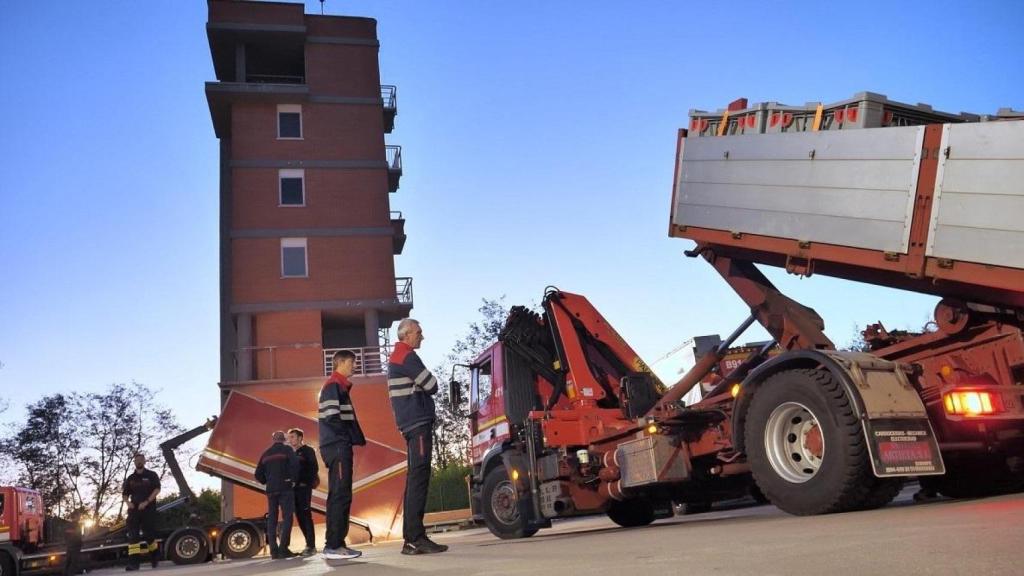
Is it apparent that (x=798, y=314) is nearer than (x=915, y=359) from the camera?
No

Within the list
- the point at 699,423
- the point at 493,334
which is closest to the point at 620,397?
the point at 699,423

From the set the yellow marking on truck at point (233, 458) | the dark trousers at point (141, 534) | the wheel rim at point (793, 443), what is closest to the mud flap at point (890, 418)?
the wheel rim at point (793, 443)

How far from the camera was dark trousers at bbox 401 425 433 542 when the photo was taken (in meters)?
7.45

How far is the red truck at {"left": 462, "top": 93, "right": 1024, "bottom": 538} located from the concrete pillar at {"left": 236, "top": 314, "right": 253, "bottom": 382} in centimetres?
2542

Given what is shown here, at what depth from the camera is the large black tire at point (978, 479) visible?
8.79m

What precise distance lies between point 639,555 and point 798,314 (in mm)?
4031

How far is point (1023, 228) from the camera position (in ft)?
19.7

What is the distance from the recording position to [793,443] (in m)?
7.53

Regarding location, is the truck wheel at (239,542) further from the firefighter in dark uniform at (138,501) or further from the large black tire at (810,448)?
the large black tire at (810,448)

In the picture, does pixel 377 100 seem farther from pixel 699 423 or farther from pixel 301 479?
pixel 699 423

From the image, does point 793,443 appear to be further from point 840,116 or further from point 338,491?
point 338,491

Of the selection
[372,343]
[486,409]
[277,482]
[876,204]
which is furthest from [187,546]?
[372,343]

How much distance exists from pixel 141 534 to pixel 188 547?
98 cm

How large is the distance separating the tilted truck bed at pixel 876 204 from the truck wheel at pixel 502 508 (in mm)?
3825
